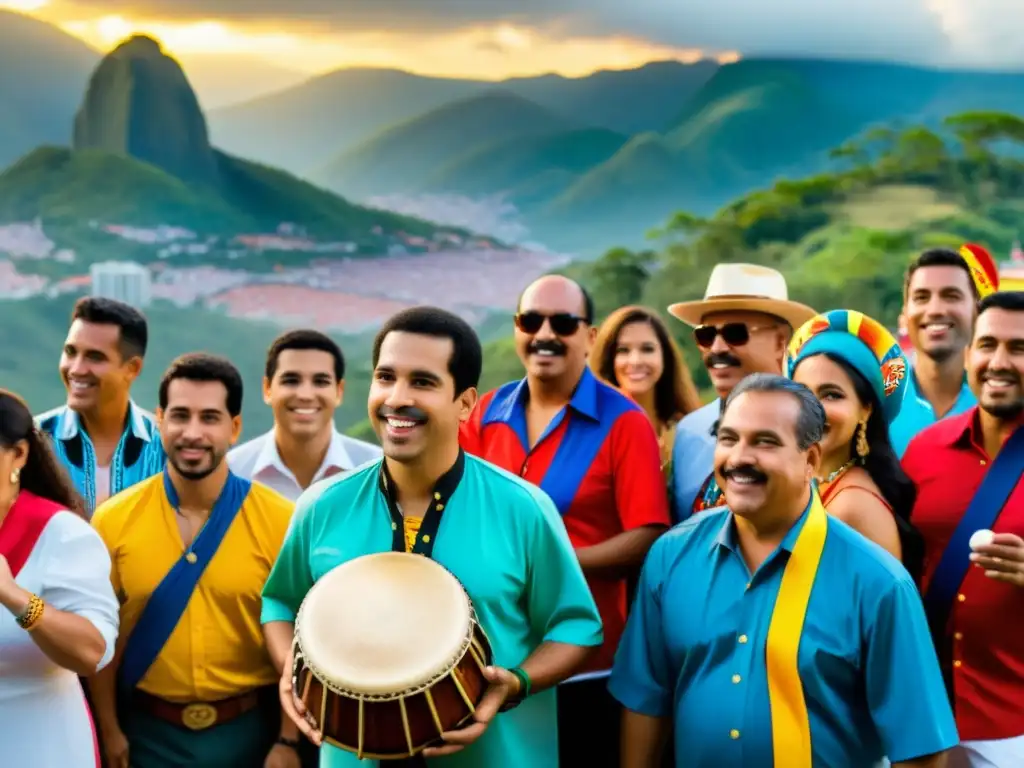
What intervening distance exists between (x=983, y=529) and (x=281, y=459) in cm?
261

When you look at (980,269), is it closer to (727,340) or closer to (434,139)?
(727,340)

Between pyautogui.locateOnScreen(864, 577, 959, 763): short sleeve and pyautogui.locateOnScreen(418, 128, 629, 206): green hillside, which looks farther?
pyautogui.locateOnScreen(418, 128, 629, 206): green hillside

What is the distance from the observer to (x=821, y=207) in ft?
37.3

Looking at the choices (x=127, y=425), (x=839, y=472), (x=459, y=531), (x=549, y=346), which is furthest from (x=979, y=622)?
(x=127, y=425)

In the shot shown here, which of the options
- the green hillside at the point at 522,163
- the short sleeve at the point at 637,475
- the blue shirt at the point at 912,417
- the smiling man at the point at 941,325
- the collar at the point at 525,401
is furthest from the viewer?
the green hillside at the point at 522,163

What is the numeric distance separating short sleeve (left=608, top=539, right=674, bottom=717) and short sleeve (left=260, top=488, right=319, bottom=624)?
2.76ft

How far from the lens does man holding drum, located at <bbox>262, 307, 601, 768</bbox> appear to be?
283 cm

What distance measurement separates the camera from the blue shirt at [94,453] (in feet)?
14.4

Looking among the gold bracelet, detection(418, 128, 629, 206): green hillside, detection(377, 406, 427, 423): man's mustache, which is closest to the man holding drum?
detection(377, 406, 427, 423): man's mustache

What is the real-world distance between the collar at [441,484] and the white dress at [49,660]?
79 centimetres

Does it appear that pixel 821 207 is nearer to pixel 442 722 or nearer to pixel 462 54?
pixel 462 54

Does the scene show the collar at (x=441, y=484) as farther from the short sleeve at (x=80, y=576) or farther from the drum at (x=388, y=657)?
the short sleeve at (x=80, y=576)

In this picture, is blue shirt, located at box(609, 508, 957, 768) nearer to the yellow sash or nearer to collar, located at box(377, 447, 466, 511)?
the yellow sash

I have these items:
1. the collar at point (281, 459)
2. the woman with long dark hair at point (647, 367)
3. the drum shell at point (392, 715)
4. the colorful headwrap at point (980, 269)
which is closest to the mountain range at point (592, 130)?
the woman with long dark hair at point (647, 367)
